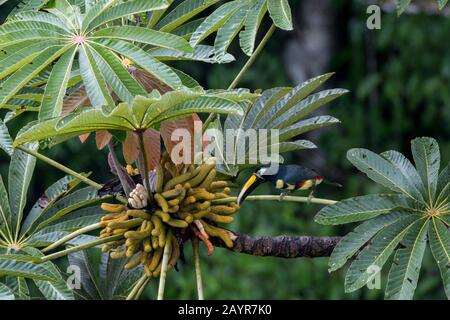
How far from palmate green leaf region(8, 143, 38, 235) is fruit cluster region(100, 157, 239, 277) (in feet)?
0.83

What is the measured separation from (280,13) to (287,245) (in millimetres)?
375

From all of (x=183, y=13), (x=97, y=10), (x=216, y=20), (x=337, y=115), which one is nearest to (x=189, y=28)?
(x=183, y=13)

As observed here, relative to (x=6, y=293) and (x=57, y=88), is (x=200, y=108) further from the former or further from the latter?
(x=6, y=293)

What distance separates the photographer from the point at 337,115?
4.11m

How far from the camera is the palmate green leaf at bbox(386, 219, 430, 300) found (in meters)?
1.40

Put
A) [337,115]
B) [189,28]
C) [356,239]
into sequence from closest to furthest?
[356,239] < [189,28] < [337,115]

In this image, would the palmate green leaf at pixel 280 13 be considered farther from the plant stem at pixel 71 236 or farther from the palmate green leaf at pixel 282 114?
the plant stem at pixel 71 236

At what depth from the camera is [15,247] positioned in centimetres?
168

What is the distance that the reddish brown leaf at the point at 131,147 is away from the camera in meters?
1.58

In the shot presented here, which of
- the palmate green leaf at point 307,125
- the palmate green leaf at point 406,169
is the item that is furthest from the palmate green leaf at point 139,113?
the palmate green leaf at point 406,169

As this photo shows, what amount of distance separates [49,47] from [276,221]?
2.45 metres

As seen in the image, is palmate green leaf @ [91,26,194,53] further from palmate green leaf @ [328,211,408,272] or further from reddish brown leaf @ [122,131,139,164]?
palmate green leaf @ [328,211,408,272]
